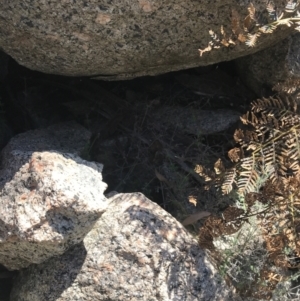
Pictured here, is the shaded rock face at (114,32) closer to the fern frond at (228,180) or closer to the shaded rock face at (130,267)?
the fern frond at (228,180)

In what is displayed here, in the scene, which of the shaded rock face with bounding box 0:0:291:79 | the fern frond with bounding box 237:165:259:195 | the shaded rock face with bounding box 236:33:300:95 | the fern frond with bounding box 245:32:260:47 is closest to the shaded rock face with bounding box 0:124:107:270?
the shaded rock face with bounding box 0:0:291:79

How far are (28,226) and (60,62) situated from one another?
877mm

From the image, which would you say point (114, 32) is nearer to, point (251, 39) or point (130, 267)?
point (251, 39)

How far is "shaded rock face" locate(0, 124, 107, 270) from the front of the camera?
2.70 metres

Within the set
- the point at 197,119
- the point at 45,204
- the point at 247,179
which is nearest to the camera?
the point at 45,204

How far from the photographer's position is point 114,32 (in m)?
2.88

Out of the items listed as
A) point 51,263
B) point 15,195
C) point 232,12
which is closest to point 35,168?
point 15,195

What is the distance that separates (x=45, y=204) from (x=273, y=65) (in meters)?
1.61

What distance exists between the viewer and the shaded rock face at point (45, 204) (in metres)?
2.70

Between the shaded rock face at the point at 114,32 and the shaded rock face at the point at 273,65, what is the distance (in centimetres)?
23

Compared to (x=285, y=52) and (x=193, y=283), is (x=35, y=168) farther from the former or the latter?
(x=285, y=52)

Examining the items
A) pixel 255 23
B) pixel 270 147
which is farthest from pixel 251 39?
pixel 270 147

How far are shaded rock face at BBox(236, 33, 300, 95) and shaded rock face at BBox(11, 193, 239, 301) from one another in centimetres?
104

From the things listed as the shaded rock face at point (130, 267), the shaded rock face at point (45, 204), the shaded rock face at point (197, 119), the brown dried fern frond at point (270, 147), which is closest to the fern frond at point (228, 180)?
the brown dried fern frond at point (270, 147)
